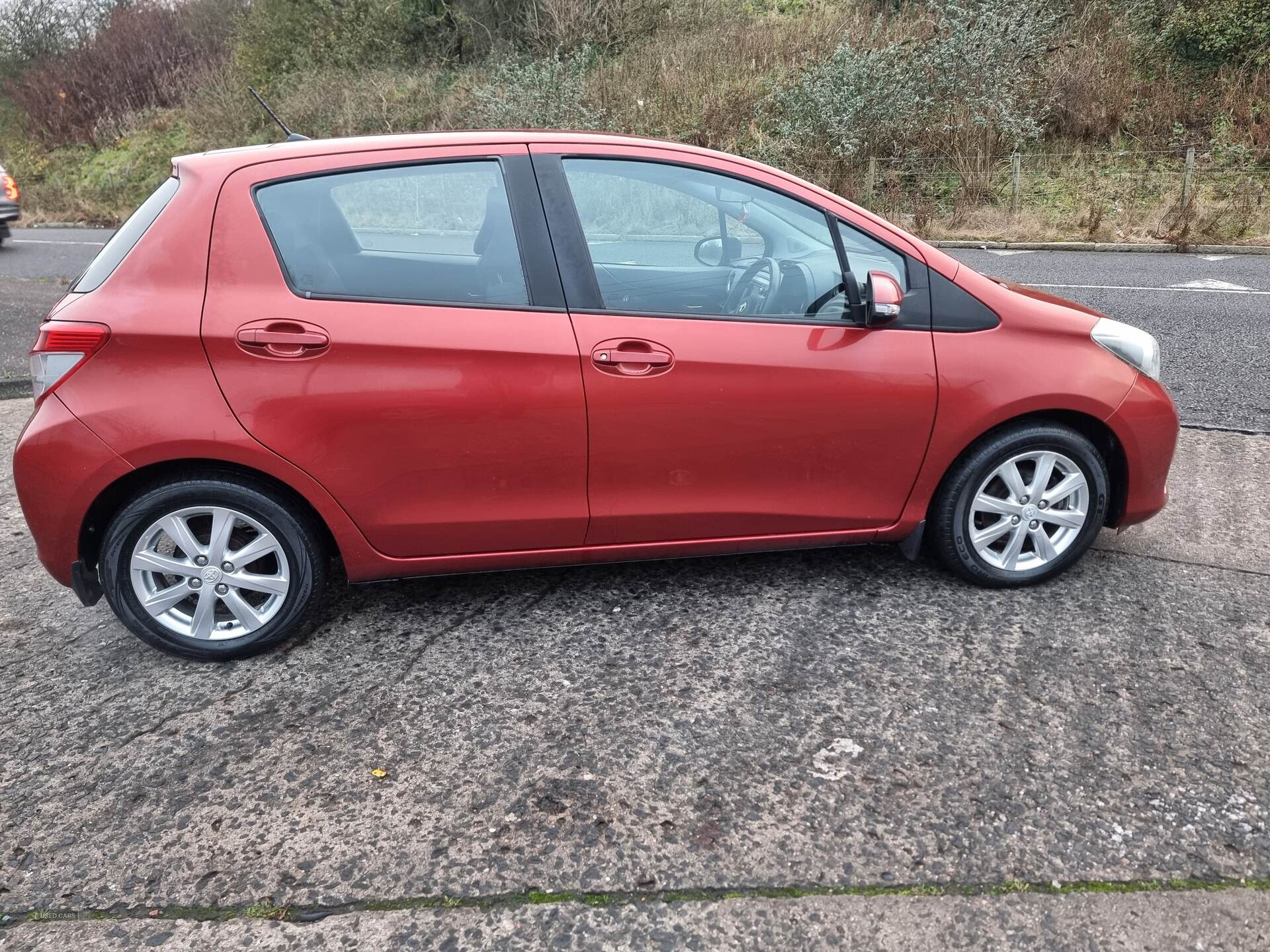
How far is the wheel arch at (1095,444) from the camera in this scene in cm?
356

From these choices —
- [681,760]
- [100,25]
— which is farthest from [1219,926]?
[100,25]

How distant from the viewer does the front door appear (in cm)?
328

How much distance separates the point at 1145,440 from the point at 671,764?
2.17 meters

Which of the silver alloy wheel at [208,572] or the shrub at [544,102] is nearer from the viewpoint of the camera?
the silver alloy wheel at [208,572]

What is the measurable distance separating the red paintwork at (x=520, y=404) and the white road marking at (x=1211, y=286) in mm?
8208

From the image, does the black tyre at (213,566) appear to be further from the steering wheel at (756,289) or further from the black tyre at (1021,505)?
the black tyre at (1021,505)

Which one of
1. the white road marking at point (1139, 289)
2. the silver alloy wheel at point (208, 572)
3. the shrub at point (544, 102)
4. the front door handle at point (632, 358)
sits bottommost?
the white road marking at point (1139, 289)

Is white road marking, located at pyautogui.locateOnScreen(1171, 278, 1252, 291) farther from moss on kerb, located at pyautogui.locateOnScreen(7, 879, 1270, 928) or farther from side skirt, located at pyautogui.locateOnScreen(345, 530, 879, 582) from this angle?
moss on kerb, located at pyautogui.locateOnScreen(7, 879, 1270, 928)

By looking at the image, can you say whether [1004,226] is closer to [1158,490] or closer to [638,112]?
[638,112]

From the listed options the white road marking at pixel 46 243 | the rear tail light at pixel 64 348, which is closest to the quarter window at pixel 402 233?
the rear tail light at pixel 64 348

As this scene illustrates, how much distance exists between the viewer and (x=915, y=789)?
102 inches

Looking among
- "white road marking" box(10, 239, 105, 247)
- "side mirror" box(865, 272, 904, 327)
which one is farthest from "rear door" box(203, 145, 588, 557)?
"white road marking" box(10, 239, 105, 247)

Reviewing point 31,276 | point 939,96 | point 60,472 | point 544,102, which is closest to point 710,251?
point 60,472

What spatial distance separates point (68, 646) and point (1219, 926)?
11.6 ft
